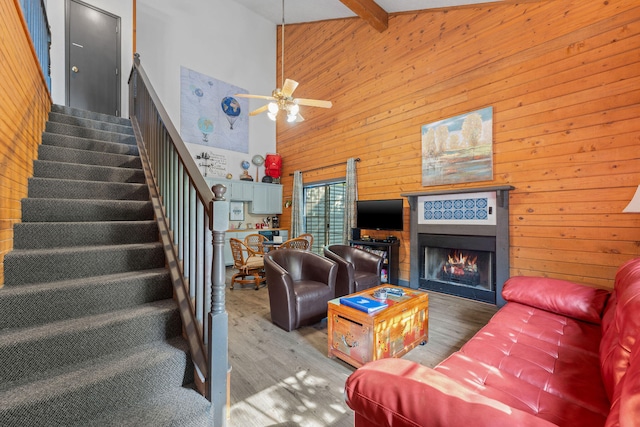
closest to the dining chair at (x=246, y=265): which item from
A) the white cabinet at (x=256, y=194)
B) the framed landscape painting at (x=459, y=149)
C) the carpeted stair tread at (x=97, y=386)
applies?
the white cabinet at (x=256, y=194)

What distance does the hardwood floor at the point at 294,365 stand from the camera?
172 cm

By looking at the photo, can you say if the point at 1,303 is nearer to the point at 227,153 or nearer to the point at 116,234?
the point at 116,234

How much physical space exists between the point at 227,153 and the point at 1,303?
6.02 m

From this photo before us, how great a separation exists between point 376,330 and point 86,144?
3412 millimetres

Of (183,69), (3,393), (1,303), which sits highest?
(183,69)

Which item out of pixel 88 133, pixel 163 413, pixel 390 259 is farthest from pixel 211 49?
pixel 163 413

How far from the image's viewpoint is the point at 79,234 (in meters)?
2.03

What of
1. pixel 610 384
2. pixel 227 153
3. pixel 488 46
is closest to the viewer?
pixel 610 384

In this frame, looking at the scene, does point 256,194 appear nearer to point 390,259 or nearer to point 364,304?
point 390,259

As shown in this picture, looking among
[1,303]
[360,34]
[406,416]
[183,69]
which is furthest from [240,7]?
[406,416]

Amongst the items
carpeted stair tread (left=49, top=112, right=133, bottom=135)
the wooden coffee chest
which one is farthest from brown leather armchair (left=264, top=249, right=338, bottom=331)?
carpeted stair tread (left=49, top=112, right=133, bottom=135)

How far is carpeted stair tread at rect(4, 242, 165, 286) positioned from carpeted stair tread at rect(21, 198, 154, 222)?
38 cm

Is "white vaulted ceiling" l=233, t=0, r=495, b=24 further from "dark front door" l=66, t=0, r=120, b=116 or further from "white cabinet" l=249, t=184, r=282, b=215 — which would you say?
"white cabinet" l=249, t=184, r=282, b=215

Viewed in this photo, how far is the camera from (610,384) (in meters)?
1.14
